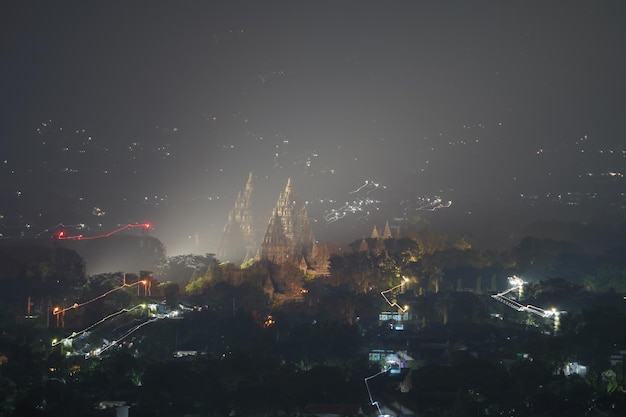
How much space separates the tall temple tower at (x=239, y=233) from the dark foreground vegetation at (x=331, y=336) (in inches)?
345

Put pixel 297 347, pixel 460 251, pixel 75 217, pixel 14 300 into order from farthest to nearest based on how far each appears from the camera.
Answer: pixel 75 217
pixel 460 251
pixel 14 300
pixel 297 347

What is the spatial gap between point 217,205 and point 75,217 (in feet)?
29.2

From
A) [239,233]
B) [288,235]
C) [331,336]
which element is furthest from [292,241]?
[331,336]

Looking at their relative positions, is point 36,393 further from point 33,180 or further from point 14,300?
point 33,180

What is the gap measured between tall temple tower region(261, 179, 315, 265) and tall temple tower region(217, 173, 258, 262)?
252 inches

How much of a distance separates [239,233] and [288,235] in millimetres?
12679

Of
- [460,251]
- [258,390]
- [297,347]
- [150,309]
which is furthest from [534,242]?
[258,390]

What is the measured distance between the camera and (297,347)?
33.5m

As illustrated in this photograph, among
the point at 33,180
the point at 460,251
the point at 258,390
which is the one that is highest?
the point at 33,180

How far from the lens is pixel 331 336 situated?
34.4 m

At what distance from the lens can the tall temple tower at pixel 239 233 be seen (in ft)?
A: 228

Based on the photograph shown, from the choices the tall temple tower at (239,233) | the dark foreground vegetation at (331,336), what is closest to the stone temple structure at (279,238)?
the tall temple tower at (239,233)

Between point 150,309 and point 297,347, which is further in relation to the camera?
point 150,309

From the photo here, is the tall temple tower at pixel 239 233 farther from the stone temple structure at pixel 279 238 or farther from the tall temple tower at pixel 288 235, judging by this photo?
the tall temple tower at pixel 288 235
